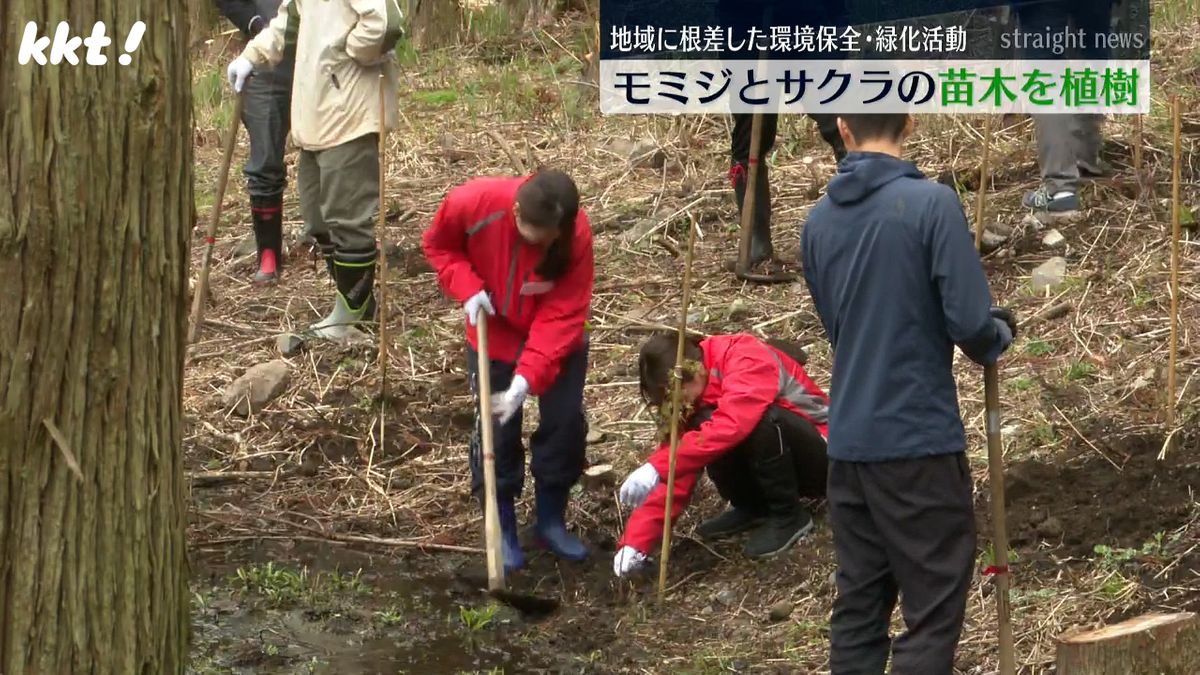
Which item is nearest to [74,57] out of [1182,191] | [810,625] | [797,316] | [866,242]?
[866,242]

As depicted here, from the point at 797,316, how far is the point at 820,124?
95cm

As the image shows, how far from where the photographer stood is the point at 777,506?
5.07 m

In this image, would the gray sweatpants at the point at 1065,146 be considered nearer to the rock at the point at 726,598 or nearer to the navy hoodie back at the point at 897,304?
the rock at the point at 726,598

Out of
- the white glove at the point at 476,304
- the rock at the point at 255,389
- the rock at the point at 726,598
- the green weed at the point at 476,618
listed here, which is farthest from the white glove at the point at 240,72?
the rock at the point at 726,598

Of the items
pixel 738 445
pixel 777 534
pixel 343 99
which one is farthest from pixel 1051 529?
pixel 343 99

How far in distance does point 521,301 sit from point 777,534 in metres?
1.10

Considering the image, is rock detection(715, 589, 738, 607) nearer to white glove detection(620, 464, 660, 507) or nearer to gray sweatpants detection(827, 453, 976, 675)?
white glove detection(620, 464, 660, 507)

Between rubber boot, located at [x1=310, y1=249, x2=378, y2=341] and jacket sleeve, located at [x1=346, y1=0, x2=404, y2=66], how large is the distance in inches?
32.9

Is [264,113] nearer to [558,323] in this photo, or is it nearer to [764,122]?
[764,122]

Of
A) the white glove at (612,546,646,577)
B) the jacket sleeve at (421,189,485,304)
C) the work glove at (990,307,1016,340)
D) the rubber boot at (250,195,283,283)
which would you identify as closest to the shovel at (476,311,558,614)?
the jacket sleeve at (421,189,485,304)

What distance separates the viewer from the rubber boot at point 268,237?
7.62 metres

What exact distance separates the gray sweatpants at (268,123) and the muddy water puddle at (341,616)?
99.2 inches

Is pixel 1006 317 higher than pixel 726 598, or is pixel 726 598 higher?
pixel 1006 317

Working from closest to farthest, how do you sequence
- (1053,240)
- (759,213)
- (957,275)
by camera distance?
(957,275) → (1053,240) → (759,213)
